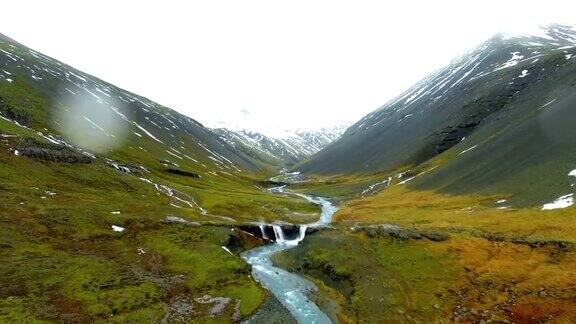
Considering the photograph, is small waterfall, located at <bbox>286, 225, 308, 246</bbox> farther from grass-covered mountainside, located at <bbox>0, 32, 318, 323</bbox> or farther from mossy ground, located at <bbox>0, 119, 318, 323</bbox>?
mossy ground, located at <bbox>0, 119, 318, 323</bbox>

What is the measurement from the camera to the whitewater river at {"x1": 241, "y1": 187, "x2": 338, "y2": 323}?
6556cm

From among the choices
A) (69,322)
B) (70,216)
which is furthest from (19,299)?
(70,216)

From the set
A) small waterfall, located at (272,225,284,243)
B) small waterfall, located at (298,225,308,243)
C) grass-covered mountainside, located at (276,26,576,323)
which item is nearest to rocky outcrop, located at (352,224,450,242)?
grass-covered mountainside, located at (276,26,576,323)

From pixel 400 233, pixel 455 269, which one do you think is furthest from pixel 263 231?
pixel 455 269

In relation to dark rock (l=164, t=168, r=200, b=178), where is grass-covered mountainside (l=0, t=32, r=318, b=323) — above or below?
above

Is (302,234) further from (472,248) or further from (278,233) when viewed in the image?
(472,248)

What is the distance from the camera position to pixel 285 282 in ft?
257

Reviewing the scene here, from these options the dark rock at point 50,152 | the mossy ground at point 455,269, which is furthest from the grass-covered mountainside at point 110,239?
the mossy ground at point 455,269

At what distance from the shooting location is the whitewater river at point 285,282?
65562 millimetres

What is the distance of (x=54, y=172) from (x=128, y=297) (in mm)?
70391

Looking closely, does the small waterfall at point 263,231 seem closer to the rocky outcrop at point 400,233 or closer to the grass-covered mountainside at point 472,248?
the grass-covered mountainside at point 472,248

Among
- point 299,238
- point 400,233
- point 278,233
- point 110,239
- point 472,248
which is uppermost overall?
point 110,239

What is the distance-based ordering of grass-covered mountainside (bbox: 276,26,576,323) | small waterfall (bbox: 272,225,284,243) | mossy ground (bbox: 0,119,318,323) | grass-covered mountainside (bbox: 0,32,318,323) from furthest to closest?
small waterfall (bbox: 272,225,284,243), grass-covered mountainside (bbox: 276,26,576,323), grass-covered mountainside (bbox: 0,32,318,323), mossy ground (bbox: 0,119,318,323)

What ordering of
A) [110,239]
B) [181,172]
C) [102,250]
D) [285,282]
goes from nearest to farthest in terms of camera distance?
1. [285,282]
2. [102,250]
3. [110,239]
4. [181,172]
